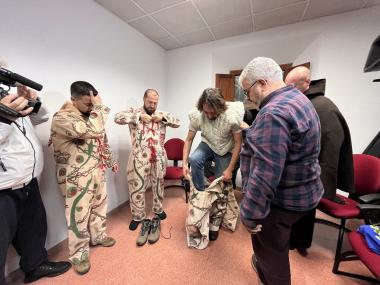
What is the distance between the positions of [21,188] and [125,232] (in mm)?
1076

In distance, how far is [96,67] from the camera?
1.92 metres

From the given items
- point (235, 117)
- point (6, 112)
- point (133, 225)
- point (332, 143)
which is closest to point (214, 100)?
point (235, 117)

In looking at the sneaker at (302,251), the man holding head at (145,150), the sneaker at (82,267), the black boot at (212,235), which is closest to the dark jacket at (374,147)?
the sneaker at (302,251)

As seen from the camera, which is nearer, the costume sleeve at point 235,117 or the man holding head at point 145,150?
the costume sleeve at point 235,117

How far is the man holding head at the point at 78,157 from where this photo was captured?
1.24 metres

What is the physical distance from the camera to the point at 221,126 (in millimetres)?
1535

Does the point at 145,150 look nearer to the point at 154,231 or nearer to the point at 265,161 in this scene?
the point at 154,231

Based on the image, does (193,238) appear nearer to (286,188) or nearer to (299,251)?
(299,251)

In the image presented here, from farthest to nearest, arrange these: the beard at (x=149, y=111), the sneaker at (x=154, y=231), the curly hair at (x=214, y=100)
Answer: the beard at (x=149, y=111) < the sneaker at (x=154, y=231) < the curly hair at (x=214, y=100)

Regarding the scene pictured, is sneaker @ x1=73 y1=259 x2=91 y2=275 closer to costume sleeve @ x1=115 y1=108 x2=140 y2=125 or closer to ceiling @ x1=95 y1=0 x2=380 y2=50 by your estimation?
costume sleeve @ x1=115 y1=108 x2=140 y2=125

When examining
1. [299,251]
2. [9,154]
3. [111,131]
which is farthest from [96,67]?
[299,251]

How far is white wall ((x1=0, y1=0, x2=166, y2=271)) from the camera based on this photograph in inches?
51.4

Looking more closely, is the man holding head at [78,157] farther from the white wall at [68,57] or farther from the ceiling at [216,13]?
the ceiling at [216,13]

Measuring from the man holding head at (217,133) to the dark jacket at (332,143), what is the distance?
59 centimetres
